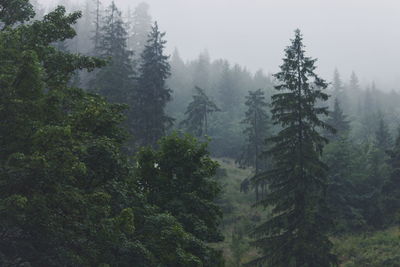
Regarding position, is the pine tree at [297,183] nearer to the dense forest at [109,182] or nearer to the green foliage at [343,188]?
the dense forest at [109,182]

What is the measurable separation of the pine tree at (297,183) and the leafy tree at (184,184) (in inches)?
243

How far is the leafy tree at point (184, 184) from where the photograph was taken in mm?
17016

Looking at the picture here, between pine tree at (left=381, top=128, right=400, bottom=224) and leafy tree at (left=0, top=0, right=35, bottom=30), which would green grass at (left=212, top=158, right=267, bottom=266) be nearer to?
pine tree at (left=381, top=128, right=400, bottom=224)

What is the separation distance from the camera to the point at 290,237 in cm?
2273

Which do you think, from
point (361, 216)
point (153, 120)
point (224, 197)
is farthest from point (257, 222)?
point (153, 120)

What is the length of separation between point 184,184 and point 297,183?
26.1ft

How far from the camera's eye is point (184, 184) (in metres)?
17.8

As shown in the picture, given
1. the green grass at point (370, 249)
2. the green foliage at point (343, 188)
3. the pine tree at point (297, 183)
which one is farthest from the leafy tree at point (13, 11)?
the green foliage at point (343, 188)

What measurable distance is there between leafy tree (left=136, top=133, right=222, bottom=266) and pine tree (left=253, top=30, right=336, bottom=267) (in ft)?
20.2

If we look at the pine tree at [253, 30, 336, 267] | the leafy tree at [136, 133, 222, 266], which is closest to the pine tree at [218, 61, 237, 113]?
the pine tree at [253, 30, 336, 267]

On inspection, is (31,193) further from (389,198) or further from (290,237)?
(389,198)

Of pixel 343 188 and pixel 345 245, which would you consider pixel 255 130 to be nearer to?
pixel 343 188

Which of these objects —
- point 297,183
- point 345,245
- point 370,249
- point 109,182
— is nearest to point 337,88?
point 345,245

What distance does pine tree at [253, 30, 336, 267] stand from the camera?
22031 mm
